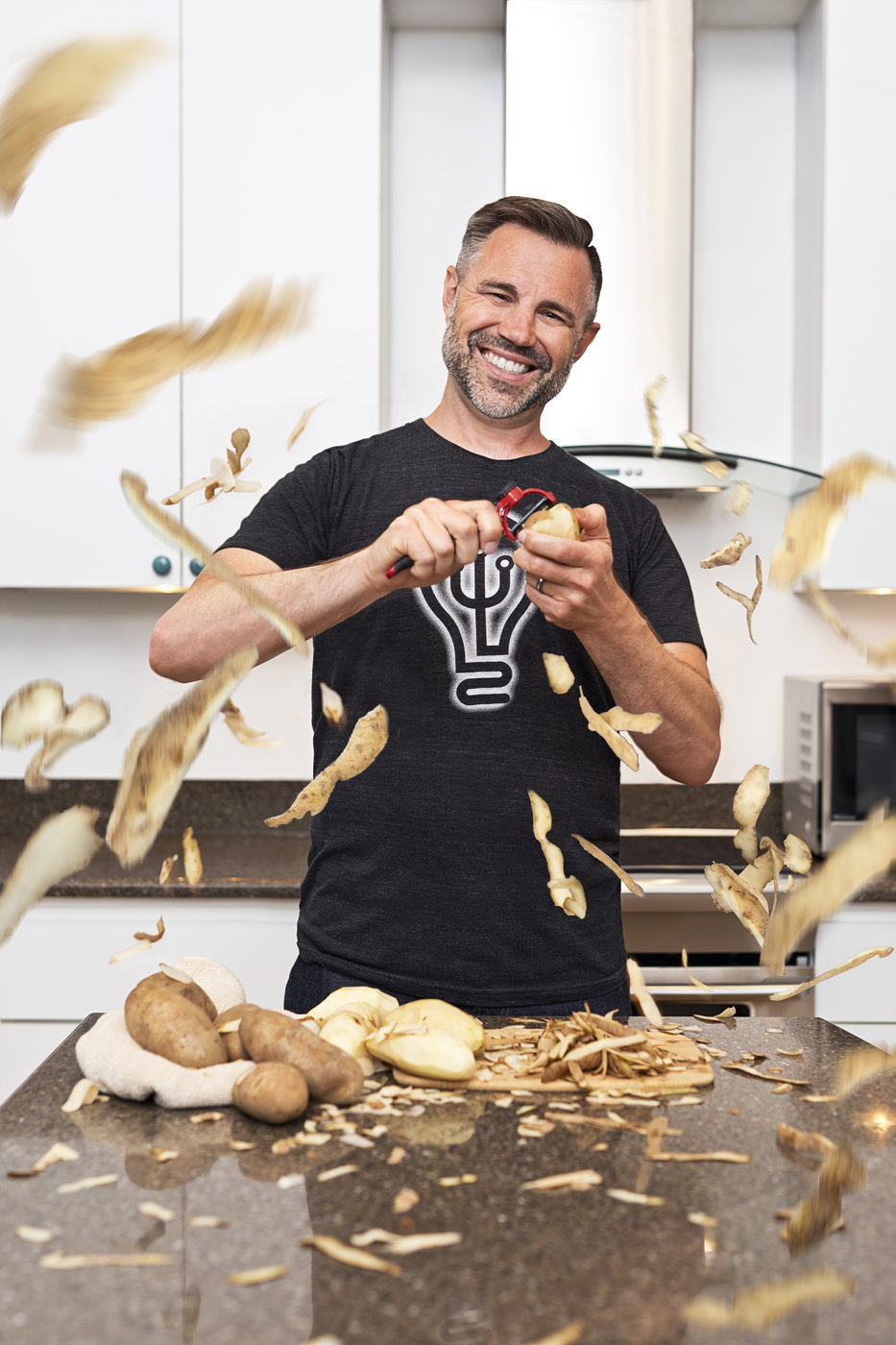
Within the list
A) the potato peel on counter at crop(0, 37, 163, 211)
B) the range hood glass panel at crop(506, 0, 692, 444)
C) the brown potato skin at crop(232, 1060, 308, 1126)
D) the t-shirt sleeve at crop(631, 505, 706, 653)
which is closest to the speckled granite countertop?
the range hood glass panel at crop(506, 0, 692, 444)

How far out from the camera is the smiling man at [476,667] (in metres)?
1.37

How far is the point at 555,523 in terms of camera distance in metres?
1.11

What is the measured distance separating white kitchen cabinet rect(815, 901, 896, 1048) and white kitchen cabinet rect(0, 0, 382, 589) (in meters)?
1.25

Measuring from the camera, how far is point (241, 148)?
2.29m

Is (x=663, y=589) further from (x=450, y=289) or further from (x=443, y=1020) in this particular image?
(x=443, y=1020)

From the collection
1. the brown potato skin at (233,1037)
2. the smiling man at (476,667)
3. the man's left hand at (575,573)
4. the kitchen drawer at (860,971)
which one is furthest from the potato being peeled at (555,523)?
the kitchen drawer at (860,971)

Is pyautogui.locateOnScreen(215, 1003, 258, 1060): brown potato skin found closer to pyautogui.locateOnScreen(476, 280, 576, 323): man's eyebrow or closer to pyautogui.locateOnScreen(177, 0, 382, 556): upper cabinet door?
pyautogui.locateOnScreen(476, 280, 576, 323): man's eyebrow

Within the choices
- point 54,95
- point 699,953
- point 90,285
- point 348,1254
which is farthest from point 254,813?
point 54,95

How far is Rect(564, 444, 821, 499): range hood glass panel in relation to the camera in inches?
90.4

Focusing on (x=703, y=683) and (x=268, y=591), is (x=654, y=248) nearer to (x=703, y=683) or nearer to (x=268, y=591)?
(x=703, y=683)

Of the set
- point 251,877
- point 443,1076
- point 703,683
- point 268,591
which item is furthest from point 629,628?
point 251,877

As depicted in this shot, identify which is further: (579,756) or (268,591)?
(579,756)

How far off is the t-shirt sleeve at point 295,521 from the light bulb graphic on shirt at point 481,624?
0.15 meters

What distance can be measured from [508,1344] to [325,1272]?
11 centimetres
